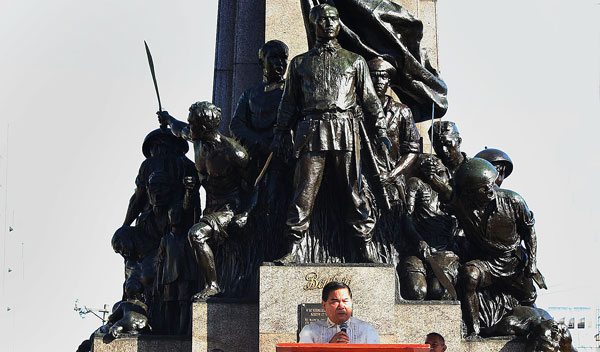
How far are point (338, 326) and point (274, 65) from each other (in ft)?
30.1

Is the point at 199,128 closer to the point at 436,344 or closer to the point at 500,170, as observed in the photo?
the point at 500,170

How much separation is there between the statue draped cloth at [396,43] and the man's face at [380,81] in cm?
30

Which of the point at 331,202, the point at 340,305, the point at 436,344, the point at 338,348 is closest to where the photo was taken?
the point at 338,348

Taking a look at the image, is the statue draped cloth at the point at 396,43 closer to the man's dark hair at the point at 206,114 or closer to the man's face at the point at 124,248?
the man's dark hair at the point at 206,114

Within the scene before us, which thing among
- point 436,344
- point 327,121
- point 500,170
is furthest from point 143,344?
point 436,344

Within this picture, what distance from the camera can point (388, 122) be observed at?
2272 cm

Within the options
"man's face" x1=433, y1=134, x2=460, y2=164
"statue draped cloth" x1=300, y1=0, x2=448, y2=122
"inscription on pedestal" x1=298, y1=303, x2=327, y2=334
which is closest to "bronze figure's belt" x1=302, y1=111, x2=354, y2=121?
"statue draped cloth" x1=300, y1=0, x2=448, y2=122

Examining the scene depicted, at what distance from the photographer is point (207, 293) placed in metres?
21.4

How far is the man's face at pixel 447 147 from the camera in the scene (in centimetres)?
2330

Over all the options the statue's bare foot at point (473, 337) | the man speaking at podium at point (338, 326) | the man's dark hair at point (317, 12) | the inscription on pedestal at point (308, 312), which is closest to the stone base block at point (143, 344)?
the inscription on pedestal at point (308, 312)

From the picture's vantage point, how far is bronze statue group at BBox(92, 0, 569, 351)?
21.2 m

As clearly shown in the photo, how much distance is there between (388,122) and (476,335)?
9.76ft

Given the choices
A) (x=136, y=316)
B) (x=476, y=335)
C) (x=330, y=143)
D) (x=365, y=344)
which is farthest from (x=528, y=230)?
(x=365, y=344)

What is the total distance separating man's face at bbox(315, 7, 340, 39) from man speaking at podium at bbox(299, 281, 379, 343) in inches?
304
